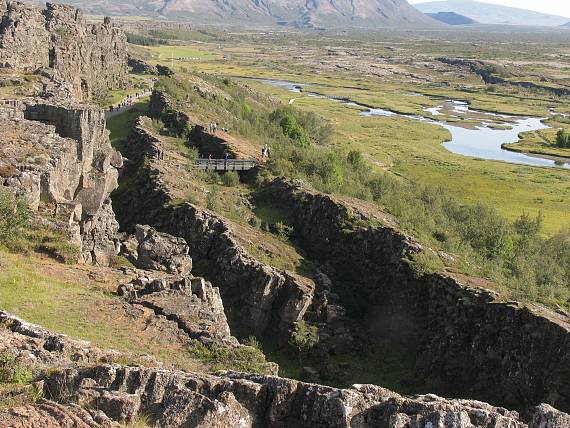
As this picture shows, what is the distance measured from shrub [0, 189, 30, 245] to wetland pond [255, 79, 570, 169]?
10626cm

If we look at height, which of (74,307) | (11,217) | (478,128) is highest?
(11,217)

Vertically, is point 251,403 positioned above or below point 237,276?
above

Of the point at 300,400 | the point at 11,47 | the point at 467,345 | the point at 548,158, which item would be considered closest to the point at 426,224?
the point at 467,345

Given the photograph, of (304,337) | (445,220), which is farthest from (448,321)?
(445,220)

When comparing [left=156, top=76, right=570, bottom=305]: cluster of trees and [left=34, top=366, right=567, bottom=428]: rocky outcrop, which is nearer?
[left=34, top=366, right=567, bottom=428]: rocky outcrop

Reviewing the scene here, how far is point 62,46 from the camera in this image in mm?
86000

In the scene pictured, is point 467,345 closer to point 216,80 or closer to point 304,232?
point 304,232

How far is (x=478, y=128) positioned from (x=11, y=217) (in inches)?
5674

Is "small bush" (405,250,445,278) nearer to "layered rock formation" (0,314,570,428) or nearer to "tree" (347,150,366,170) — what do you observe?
"layered rock formation" (0,314,570,428)

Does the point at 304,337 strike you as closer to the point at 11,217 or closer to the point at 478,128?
the point at 11,217

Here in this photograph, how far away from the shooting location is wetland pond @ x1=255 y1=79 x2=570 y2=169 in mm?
126250

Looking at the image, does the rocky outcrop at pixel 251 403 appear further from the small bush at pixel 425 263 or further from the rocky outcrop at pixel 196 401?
the small bush at pixel 425 263

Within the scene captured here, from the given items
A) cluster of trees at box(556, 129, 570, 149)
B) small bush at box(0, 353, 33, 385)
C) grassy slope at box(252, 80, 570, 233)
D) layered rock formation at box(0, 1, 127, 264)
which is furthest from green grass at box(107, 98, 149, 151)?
cluster of trees at box(556, 129, 570, 149)

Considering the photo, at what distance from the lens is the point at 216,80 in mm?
114438
